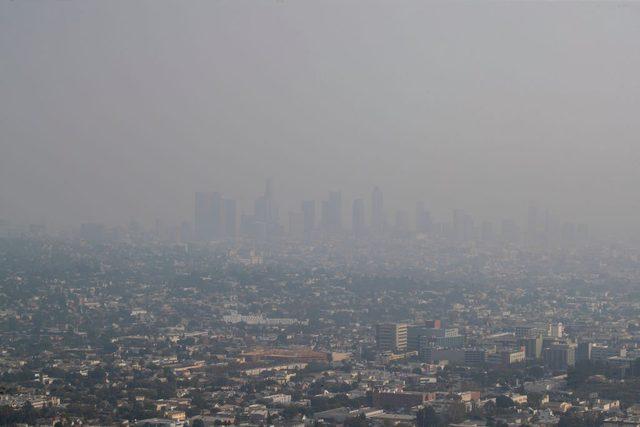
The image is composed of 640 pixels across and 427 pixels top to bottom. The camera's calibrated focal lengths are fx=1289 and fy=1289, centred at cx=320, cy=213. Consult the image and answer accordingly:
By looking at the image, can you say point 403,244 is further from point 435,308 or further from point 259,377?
point 259,377

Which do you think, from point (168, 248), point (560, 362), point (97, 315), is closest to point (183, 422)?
point (560, 362)

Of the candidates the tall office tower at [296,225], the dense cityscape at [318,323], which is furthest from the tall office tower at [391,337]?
the tall office tower at [296,225]

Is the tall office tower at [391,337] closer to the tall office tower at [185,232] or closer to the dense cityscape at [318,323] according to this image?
the dense cityscape at [318,323]

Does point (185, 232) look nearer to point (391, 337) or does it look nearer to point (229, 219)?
point (229, 219)

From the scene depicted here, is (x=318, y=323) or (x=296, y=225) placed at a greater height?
(x=296, y=225)

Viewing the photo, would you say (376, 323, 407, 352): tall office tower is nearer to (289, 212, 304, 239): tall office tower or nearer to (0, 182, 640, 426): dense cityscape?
(0, 182, 640, 426): dense cityscape
